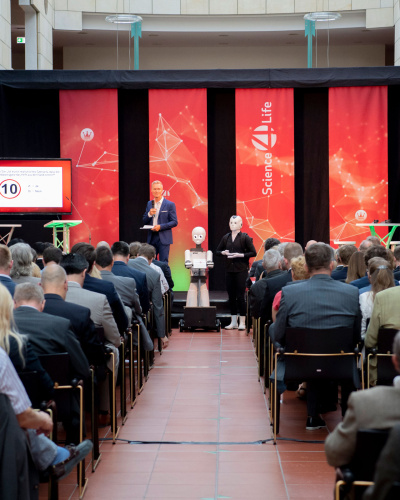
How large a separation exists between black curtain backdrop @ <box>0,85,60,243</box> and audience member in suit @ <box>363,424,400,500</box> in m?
11.5

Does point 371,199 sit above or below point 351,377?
above

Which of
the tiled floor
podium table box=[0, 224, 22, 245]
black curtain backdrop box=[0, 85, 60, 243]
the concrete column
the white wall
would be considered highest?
the white wall

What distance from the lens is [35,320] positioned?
390cm

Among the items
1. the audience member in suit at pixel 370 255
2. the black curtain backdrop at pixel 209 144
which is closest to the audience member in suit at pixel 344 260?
the audience member in suit at pixel 370 255

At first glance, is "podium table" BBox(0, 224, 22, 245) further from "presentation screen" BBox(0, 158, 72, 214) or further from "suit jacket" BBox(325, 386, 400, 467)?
"suit jacket" BBox(325, 386, 400, 467)

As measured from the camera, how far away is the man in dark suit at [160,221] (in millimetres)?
11164

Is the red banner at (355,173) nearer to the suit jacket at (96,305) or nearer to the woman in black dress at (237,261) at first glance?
the woman in black dress at (237,261)

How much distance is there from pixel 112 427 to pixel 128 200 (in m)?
8.81

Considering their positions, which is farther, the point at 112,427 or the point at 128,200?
the point at 128,200

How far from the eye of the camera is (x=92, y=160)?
42.7 feet

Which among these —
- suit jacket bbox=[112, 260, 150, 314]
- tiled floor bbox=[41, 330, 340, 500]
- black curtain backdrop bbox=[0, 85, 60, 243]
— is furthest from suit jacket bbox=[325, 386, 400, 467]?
black curtain backdrop bbox=[0, 85, 60, 243]

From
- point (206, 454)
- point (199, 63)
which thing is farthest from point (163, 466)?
point (199, 63)

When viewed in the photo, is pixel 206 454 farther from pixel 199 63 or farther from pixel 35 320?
pixel 199 63

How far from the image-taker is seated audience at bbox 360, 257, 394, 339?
504 cm
